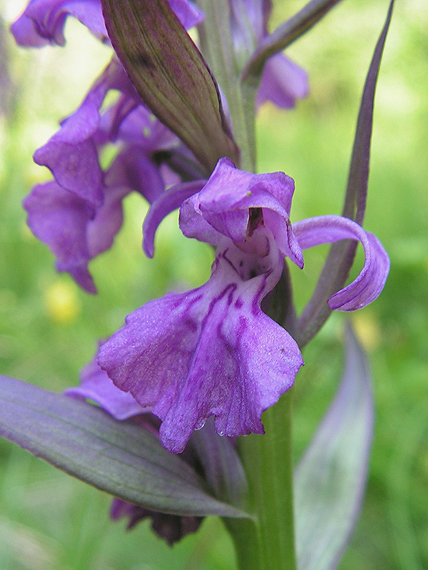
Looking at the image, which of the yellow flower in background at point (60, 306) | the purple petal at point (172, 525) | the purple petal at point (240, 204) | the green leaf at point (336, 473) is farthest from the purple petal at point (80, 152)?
the yellow flower in background at point (60, 306)

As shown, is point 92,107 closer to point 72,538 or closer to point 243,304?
point 243,304

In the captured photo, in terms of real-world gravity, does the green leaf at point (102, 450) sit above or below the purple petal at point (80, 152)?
below

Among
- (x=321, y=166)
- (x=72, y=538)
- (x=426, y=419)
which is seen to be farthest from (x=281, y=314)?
(x=321, y=166)

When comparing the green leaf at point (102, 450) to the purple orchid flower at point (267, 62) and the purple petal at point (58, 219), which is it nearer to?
the purple petal at point (58, 219)

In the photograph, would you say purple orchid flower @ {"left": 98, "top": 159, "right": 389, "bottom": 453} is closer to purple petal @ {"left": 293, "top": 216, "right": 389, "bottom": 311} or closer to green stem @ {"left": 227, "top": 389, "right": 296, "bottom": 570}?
purple petal @ {"left": 293, "top": 216, "right": 389, "bottom": 311}

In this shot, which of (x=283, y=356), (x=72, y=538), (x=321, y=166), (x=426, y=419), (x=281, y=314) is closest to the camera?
(x=283, y=356)

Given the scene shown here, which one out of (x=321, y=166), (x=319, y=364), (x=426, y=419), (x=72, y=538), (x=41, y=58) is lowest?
(x=321, y=166)
